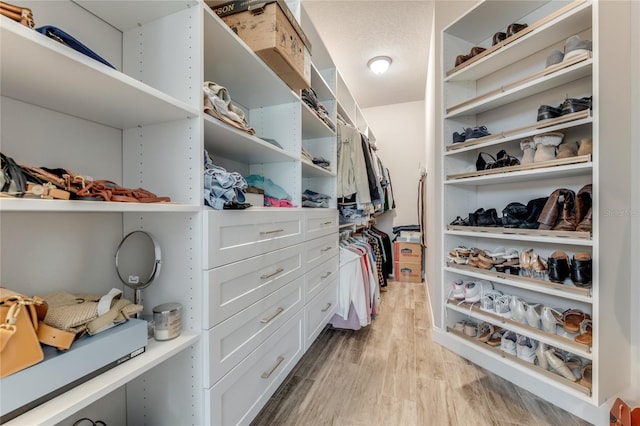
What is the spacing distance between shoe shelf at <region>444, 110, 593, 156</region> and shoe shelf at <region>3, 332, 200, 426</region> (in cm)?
190

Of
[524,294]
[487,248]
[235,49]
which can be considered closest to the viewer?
[235,49]

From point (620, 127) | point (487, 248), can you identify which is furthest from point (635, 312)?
point (620, 127)

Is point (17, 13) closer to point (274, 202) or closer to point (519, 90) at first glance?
point (274, 202)

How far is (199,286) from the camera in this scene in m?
0.82

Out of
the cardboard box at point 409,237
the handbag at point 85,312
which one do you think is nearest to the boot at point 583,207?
the handbag at point 85,312

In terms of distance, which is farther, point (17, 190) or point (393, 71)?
point (393, 71)

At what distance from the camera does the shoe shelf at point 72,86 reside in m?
0.50

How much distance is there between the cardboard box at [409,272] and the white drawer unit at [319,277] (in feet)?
6.81

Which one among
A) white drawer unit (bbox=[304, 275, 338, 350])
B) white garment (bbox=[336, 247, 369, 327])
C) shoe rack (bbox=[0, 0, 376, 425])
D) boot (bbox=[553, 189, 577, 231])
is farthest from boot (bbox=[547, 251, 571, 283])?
shoe rack (bbox=[0, 0, 376, 425])

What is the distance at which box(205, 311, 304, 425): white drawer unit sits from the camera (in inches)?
33.7

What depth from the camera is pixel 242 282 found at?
0.98 metres

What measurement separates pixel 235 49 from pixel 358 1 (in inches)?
63.5

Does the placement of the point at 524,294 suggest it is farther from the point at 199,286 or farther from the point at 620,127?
the point at 199,286

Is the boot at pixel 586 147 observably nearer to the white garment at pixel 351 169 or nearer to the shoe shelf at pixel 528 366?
the shoe shelf at pixel 528 366
